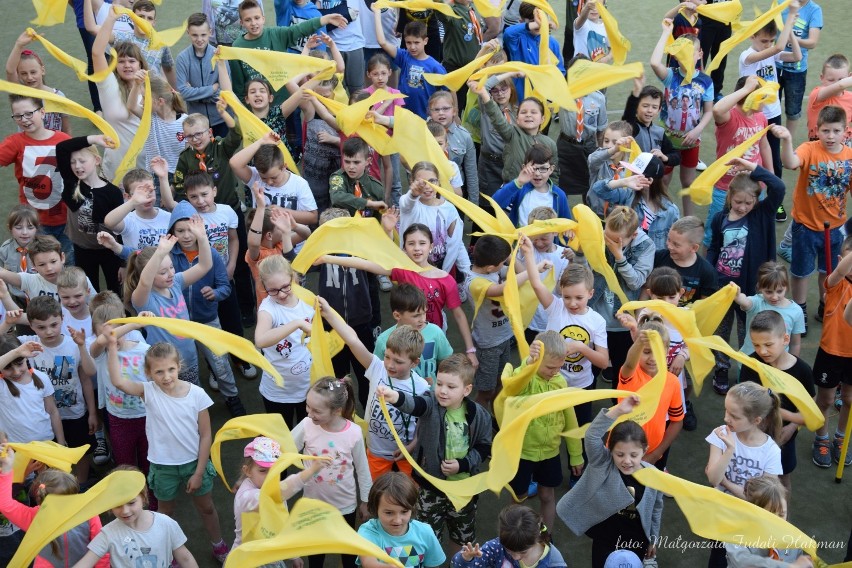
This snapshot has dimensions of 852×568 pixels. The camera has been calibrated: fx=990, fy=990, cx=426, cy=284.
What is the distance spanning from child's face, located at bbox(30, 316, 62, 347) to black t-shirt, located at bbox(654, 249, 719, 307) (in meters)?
4.09

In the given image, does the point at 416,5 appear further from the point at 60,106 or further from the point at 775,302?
the point at 775,302

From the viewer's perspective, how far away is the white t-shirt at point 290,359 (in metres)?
6.30

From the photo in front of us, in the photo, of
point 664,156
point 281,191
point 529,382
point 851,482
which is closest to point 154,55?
point 281,191

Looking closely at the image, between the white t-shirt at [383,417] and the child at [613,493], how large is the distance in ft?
3.21

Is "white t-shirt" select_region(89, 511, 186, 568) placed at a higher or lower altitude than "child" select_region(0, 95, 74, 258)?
lower

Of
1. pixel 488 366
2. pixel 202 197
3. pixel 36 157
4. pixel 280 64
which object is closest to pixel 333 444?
pixel 488 366

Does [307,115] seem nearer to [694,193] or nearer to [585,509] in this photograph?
[694,193]

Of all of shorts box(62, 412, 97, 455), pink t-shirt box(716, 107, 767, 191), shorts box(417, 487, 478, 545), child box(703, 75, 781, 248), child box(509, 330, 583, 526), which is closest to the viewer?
shorts box(417, 487, 478, 545)

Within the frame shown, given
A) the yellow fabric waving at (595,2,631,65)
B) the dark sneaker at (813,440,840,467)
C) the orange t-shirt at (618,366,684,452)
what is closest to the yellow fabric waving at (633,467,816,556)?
the orange t-shirt at (618,366,684,452)

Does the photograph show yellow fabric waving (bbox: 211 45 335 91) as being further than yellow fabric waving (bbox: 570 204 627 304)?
Yes

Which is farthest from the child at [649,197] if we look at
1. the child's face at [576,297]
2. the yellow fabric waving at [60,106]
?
the yellow fabric waving at [60,106]

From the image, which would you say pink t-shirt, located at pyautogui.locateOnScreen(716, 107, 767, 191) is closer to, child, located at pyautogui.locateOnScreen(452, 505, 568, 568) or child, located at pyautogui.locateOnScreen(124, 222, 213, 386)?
child, located at pyautogui.locateOnScreen(124, 222, 213, 386)

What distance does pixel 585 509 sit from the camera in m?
5.24

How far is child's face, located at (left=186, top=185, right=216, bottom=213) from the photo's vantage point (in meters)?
7.30
